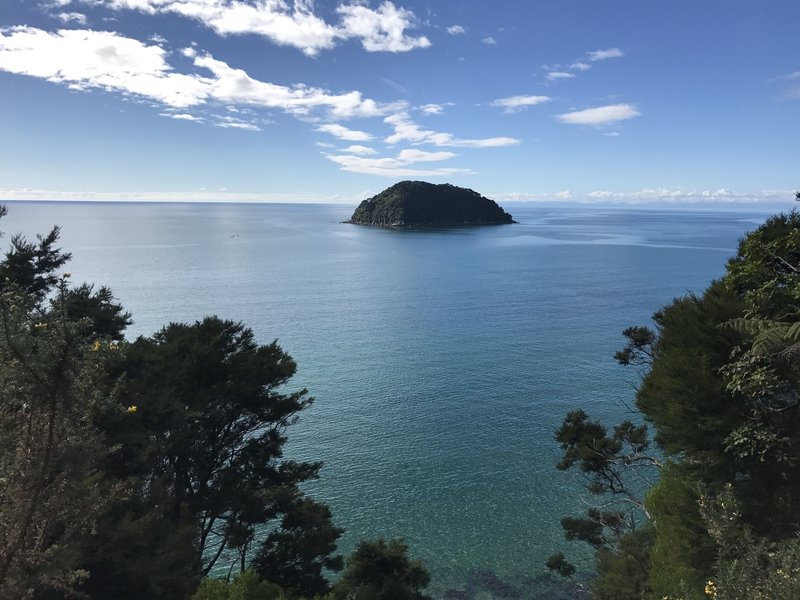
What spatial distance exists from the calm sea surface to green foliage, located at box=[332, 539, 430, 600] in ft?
17.2

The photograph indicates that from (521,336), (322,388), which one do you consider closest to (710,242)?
(521,336)

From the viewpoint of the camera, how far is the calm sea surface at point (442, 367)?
25031 mm

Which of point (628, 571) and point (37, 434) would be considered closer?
point (37, 434)

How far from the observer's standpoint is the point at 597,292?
75.5 m

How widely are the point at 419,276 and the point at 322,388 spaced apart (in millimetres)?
55154

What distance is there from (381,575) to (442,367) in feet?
93.9

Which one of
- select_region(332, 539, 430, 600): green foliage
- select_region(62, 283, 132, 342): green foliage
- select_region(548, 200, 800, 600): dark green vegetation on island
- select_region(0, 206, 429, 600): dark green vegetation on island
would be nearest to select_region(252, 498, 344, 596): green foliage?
select_region(0, 206, 429, 600): dark green vegetation on island

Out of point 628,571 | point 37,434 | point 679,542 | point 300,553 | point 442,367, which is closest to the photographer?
point 37,434

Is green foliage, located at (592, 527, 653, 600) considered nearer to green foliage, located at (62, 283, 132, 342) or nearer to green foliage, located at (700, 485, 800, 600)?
green foliage, located at (700, 485, 800, 600)

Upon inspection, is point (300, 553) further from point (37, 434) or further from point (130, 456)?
point (37, 434)

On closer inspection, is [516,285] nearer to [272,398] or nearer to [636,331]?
[636,331]

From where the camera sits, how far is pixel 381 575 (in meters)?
16.7

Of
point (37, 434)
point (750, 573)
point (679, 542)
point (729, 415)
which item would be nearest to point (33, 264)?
point (37, 434)

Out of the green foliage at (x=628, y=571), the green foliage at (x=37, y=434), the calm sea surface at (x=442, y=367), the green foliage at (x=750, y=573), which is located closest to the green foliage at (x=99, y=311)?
the calm sea surface at (x=442, y=367)
